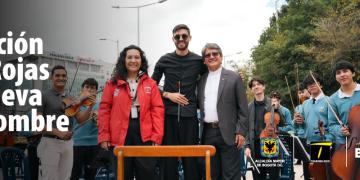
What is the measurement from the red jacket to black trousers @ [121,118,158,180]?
2.1 inches

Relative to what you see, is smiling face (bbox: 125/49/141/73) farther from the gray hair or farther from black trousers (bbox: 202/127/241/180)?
black trousers (bbox: 202/127/241/180)

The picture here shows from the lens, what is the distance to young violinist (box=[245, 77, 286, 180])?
6496 millimetres

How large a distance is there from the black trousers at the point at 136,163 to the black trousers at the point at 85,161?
77.0 inches

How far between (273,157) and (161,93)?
2.14 m

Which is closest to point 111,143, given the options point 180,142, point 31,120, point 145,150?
point 180,142

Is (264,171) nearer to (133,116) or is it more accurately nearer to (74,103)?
(133,116)

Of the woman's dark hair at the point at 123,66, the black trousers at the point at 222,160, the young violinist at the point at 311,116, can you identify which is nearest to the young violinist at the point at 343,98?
the young violinist at the point at 311,116

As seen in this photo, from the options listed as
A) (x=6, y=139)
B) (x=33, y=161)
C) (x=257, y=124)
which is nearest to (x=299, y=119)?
(x=257, y=124)

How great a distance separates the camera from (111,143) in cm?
491

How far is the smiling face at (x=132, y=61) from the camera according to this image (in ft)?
16.7

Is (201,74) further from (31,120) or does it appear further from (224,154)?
(31,120)

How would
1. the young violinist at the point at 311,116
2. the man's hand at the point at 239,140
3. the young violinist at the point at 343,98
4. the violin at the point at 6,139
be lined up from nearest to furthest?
the man's hand at the point at 239,140 < the young violinist at the point at 343,98 < the young violinist at the point at 311,116 < the violin at the point at 6,139

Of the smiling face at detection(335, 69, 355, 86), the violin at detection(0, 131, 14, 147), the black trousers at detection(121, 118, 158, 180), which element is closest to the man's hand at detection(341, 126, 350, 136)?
the smiling face at detection(335, 69, 355, 86)

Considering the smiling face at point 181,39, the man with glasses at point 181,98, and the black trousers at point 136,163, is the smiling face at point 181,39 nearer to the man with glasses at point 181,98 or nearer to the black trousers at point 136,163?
the man with glasses at point 181,98
